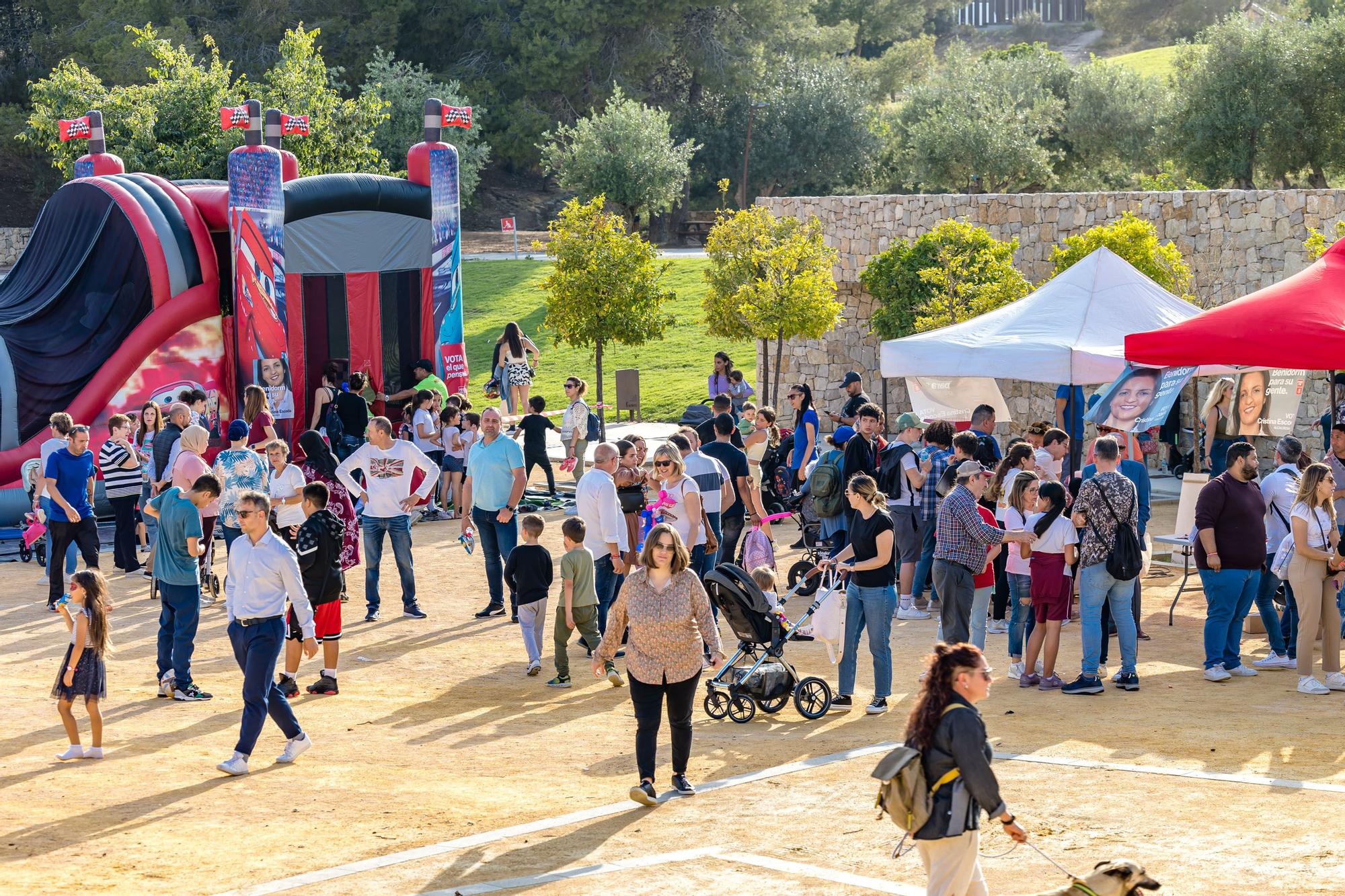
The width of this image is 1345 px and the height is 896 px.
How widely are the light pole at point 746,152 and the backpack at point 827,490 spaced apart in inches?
1461

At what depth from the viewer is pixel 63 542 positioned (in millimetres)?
12750

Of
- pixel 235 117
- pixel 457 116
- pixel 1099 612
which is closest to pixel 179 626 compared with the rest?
pixel 1099 612

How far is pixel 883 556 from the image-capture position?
9133 millimetres

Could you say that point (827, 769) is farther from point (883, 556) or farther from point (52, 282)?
point (52, 282)

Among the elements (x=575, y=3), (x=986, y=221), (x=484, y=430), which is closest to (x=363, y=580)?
(x=484, y=430)

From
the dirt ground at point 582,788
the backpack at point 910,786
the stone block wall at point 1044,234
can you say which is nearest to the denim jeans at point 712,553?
the dirt ground at point 582,788

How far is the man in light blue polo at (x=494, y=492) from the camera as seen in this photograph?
39.8 feet

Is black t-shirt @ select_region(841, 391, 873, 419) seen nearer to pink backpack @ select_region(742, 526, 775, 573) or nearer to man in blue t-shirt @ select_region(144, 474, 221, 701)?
pink backpack @ select_region(742, 526, 775, 573)

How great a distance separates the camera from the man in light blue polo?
12.1 meters

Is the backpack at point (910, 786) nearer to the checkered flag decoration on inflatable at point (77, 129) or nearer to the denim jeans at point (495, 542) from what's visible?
the denim jeans at point (495, 542)

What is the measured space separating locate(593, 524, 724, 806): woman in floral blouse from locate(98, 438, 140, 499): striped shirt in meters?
8.04

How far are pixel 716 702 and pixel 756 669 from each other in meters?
0.36

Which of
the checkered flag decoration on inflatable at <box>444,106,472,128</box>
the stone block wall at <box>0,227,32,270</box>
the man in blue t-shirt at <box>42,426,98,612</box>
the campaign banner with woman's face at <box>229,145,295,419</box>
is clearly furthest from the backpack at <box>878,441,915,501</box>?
the stone block wall at <box>0,227,32,270</box>

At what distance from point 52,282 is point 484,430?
27.9 feet
